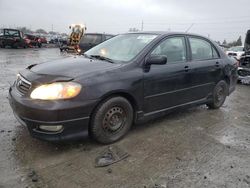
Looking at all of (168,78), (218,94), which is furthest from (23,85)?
(218,94)

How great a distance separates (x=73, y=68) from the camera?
12.7 feet

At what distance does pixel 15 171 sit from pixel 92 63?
1.80 metres

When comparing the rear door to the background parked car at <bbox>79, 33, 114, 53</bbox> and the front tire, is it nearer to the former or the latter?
the front tire

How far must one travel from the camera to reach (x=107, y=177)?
3.20 metres

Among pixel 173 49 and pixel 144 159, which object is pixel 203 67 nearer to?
pixel 173 49

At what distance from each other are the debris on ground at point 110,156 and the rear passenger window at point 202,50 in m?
2.42

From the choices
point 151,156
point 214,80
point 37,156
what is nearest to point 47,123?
point 37,156

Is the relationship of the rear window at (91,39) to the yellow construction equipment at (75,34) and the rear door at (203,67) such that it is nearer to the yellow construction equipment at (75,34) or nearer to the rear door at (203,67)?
the yellow construction equipment at (75,34)

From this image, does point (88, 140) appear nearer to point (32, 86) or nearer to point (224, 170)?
point (32, 86)

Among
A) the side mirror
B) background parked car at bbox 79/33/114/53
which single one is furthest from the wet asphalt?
background parked car at bbox 79/33/114/53

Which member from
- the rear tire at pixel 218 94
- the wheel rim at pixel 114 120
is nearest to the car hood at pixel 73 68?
the wheel rim at pixel 114 120

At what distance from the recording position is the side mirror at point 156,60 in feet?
13.9

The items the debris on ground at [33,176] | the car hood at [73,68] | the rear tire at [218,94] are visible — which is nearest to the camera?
the debris on ground at [33,176]

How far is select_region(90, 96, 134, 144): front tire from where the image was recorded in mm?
3801
